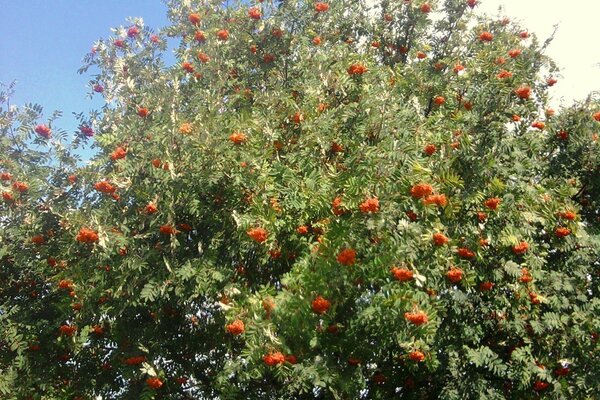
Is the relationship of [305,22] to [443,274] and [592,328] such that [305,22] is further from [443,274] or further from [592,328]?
[592,328]

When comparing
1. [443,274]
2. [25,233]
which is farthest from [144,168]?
[443,274]

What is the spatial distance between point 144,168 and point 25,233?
2235mm

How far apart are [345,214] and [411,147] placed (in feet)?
3.24

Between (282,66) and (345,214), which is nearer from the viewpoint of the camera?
(345,214)

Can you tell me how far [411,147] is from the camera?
18.6 feet

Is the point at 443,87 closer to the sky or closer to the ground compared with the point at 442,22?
closer to the ground

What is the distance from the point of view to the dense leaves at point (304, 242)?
554 centimetres

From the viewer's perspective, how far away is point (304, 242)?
6.39 meters

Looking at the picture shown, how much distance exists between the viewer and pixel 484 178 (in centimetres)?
623

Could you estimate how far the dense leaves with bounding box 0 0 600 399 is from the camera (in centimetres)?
554

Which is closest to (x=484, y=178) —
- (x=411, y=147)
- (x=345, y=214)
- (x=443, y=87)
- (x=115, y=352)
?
(x=411, y=147)

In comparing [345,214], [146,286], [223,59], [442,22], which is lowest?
[146,286]

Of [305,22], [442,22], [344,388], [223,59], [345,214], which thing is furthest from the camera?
[442,22]

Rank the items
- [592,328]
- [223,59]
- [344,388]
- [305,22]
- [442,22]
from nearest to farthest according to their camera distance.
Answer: [344,388] < [592,328] < [223,59] < [305,22] < [442,22]
